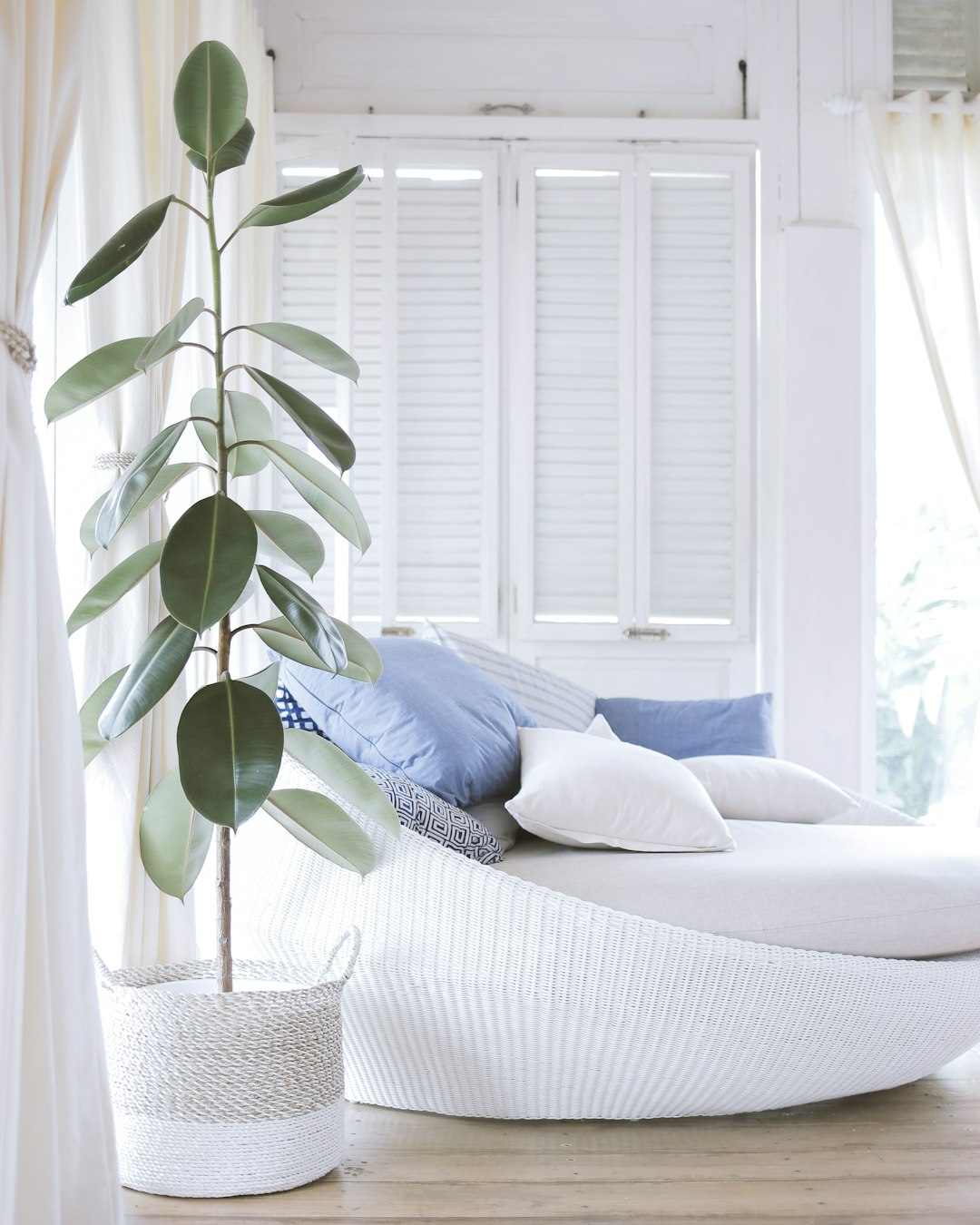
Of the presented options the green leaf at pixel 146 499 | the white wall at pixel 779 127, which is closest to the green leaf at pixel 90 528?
the green leaf at pixel 146 499

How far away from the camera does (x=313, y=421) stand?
1.71 m

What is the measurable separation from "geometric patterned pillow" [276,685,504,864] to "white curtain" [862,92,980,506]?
7.63ft

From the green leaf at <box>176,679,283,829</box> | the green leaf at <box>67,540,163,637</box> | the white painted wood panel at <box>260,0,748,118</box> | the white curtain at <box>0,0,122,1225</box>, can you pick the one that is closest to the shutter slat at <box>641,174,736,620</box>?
the white painted wood panel at <box>260,0,748,118</box>

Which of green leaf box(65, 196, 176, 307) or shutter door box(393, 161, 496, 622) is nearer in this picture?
green leaf box(65, 196, 176, 307)

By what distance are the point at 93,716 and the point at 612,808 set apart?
862 millimetres

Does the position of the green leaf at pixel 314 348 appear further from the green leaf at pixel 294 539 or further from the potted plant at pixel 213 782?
the green leaf at pixel 294 539

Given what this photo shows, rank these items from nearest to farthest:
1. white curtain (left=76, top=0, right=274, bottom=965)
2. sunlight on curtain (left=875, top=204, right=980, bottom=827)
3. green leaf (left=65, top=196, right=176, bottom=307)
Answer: green leaf (left=65, top=196, right=176, bottom=307)
white curtain (left=76, top=0, right=274, bottom=965)
sunlight on curtain (left=875, top=204, right=980, bottom=827)

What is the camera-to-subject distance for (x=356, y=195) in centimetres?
367

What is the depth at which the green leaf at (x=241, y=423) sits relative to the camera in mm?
2023

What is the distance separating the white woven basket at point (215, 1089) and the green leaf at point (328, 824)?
8.5 inches

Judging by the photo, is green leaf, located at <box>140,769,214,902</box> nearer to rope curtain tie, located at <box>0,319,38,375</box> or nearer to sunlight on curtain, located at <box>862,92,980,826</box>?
rope curtain tie, located at <box>0,319,38,375</box>

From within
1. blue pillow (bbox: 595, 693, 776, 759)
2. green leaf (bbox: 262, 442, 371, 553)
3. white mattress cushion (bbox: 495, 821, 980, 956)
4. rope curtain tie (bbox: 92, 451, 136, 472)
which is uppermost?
rope curtain tie (bbox: 92, 451, 136, 472)

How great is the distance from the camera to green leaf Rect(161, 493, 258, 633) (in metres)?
1.51

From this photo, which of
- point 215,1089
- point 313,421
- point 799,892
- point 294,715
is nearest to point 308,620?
point 313,421
